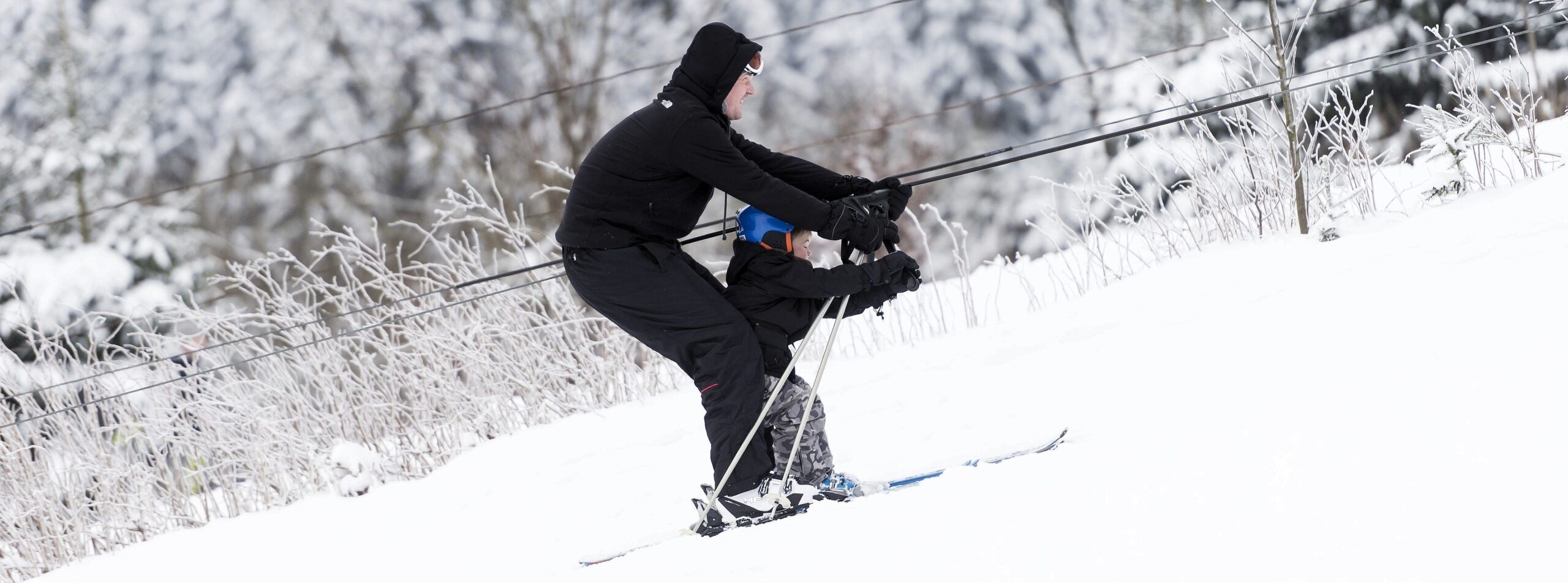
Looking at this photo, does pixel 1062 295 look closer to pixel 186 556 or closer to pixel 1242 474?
pixel 1242 474

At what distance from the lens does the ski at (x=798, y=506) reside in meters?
2.93

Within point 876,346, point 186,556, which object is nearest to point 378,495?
point 186,556

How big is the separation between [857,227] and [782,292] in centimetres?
26

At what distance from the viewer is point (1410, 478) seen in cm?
215

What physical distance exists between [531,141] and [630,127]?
423 inches

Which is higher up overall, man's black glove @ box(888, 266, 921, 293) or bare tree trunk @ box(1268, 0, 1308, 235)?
bare tree trunk @ box(1268, 0, 1308, 235)

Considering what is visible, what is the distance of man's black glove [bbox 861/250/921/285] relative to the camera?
2.84 m

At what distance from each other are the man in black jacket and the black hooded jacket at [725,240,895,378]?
8 cm

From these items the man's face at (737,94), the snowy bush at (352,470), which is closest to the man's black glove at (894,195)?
the man's face at (737,94)

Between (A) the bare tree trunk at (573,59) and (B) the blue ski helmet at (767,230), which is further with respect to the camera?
(A) the bare tree trunk at (573,59)

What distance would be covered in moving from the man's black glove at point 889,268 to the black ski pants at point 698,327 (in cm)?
35

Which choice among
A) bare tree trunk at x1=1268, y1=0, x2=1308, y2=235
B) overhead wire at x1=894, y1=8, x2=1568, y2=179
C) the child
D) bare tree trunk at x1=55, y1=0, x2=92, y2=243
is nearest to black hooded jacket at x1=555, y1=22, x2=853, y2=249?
the child

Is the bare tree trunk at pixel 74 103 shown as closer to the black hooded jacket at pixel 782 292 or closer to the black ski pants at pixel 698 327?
the black ski pants at pixel 698 327

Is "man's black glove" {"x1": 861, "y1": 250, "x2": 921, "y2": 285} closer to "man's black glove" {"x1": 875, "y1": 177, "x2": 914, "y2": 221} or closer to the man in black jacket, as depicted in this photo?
the man in black jacket
